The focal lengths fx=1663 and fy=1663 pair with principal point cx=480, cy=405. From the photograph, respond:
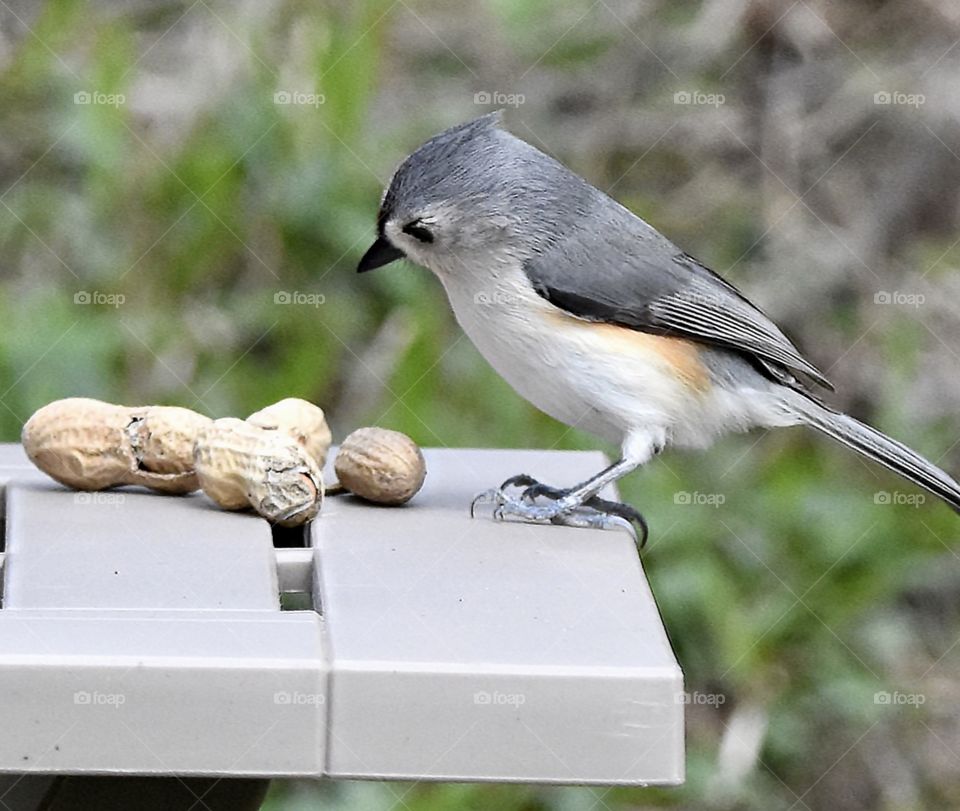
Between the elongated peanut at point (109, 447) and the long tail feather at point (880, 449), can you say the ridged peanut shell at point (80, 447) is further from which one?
the long tail feather at point (880, 449)

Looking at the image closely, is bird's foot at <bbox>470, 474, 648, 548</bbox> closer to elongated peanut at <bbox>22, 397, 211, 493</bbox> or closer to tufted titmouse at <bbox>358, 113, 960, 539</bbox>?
tufted titmouse at <bbox>358, 113, 960, 539</bbox>

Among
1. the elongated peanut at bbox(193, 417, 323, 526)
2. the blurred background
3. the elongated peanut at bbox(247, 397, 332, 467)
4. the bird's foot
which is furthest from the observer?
the blurred background

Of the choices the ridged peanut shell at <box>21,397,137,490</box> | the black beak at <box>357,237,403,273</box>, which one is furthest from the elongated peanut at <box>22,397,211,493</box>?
the black beak at <box>357,237,403,273</box>

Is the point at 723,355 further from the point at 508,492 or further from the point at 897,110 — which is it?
the point at 897,110

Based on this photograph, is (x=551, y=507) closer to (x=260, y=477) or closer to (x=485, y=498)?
(x=485, y=498)

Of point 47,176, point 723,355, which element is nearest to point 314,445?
point 723,355

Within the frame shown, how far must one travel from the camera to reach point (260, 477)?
169cm

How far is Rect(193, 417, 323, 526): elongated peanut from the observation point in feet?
5.55

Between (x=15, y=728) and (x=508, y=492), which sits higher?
(x=15, y=728)

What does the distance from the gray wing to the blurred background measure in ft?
1.86

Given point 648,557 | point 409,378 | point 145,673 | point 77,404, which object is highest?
point 145,673

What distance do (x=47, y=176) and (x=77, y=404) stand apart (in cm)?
132

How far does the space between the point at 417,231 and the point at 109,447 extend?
0.55 metres

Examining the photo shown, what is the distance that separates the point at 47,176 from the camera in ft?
10.1
